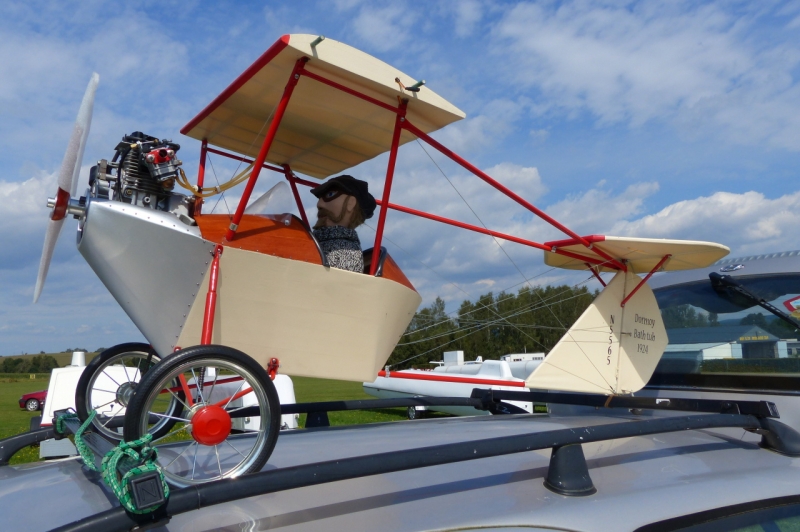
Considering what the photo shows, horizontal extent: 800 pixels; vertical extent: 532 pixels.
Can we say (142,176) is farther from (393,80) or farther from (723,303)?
(723,303)

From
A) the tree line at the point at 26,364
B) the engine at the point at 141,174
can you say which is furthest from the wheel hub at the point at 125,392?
the tree line at the point at 26,364

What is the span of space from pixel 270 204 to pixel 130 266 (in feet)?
3.25

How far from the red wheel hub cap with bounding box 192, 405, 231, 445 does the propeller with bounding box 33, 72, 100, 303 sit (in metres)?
1.41

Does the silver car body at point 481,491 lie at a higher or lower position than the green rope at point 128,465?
lower

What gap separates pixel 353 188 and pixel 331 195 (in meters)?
0.15

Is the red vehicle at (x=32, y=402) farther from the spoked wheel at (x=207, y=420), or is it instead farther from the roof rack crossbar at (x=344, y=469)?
the roof rack crossbar at (x=344, y=469)

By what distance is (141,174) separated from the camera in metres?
3.25

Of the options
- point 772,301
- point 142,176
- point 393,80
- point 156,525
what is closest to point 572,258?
point 772,301

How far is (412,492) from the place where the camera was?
1660mm

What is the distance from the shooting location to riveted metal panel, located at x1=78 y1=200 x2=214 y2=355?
3.02 meters

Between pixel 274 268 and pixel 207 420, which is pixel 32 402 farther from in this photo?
pixel 207 420

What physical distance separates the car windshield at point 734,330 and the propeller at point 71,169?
3.27 metres

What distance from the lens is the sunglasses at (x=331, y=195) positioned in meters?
3.90

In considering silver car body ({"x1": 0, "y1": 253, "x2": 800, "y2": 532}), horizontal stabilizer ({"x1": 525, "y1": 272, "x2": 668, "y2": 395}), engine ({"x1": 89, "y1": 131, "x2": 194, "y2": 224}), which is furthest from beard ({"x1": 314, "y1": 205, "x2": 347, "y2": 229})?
silver car body ({"x1": 0, "y1": 253, "x2": 800, "y2": 532})
